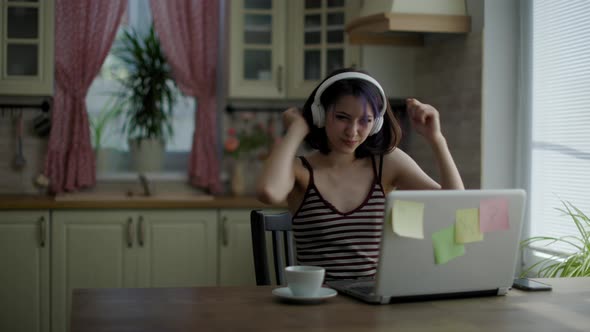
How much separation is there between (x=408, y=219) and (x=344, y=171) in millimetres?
637

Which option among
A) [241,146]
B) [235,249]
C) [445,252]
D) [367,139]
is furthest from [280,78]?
[445,252]

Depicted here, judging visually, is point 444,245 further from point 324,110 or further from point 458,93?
point 458,93

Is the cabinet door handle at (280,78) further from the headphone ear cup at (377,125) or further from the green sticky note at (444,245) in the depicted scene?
the green sticky note at (444,245)

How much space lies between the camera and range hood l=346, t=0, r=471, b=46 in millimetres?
3537

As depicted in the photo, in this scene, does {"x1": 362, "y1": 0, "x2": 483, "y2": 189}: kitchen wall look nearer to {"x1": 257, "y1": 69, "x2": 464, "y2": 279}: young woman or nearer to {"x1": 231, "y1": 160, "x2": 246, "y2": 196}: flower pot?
{"x1": 231, "y1": 160, "x2": 246, "y2": 196}: flower pot

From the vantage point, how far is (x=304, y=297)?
1620 millimetres

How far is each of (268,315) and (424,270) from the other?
0.36 metres

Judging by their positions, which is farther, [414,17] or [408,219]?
[414,17]

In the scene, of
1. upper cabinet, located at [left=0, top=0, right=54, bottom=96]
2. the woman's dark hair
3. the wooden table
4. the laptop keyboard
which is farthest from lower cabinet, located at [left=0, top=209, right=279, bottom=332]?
the laptop keyboard

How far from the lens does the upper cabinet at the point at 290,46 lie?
165 inches

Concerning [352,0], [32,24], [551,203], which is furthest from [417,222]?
[32,24]

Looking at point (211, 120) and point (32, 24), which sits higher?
point (32, 24)

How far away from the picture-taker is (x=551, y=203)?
3295mm

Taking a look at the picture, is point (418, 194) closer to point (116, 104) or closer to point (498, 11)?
point (498, 11)
